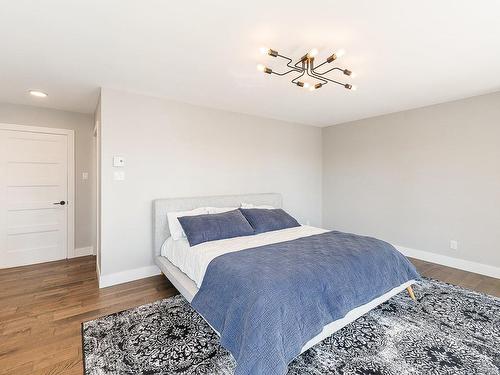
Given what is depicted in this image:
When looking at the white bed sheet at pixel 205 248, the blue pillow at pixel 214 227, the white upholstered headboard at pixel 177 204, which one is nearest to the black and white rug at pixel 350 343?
the white bed sheet at pixel 205 248

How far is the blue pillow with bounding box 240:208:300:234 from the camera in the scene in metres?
3.46

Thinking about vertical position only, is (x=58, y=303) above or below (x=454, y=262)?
below

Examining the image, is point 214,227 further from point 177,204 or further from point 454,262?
point 454,262

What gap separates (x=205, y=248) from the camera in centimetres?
267

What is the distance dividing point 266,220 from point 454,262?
279 cm

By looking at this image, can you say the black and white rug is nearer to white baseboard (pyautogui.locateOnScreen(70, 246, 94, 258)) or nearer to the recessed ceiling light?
white baseboard (pyautogui.locateOnScreen(70, 246, 94, 258))

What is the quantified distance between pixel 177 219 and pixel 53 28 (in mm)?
2154

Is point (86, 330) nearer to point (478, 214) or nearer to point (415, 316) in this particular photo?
point (415, 316)

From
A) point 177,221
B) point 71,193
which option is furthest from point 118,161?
point 71,193

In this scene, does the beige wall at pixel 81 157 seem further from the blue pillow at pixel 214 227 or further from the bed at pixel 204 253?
the blue pillow at pixel 214 227

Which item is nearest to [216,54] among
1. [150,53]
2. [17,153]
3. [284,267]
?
[150,53]

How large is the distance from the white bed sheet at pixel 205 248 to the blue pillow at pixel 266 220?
90 millimetres

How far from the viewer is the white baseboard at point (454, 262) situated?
134 inches

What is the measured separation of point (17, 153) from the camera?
381 cm
